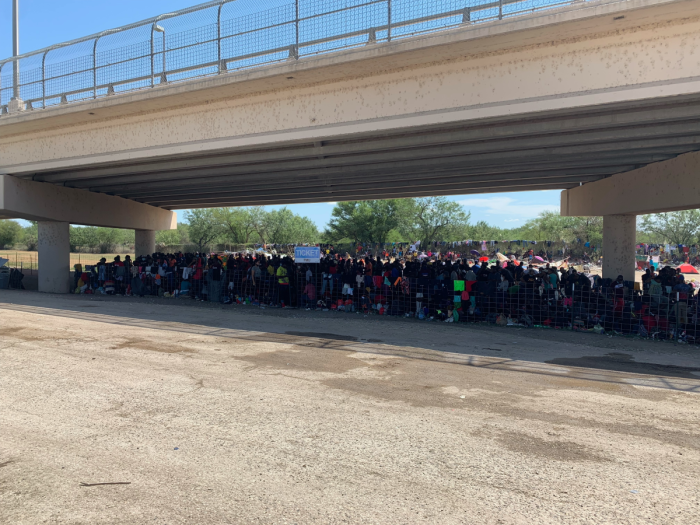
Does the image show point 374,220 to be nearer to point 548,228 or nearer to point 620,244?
point 548,228

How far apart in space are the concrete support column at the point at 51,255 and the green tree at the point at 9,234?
2632 inches

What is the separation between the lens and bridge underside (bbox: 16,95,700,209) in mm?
11242

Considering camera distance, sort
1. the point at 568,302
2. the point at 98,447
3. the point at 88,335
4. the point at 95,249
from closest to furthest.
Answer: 1. the point at 98,447
2. the point at 88,335
3. the point at 568,302
4. the point at 95,249

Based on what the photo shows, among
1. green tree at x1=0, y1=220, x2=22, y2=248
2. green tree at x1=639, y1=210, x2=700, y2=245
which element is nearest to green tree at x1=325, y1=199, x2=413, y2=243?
green tree at x1=639, y1=210, x2=700, y2=245

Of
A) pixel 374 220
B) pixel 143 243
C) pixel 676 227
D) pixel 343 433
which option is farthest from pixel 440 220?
pixel 343 433

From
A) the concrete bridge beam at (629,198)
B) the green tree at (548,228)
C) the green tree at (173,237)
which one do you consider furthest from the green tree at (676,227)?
the green tree at (173,237)

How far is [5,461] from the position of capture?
468cm

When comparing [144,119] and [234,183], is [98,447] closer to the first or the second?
[144,119]

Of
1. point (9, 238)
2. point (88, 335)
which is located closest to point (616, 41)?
point (88, 335)

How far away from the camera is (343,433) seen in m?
5.50

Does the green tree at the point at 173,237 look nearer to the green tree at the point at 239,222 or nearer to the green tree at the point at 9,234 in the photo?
the green tree at the point at 239,222

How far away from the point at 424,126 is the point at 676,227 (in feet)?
177

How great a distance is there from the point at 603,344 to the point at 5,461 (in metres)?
11.2

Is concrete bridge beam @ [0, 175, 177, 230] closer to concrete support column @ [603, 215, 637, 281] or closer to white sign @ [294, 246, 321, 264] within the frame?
white sign @ [294, 246, 321, 264]
